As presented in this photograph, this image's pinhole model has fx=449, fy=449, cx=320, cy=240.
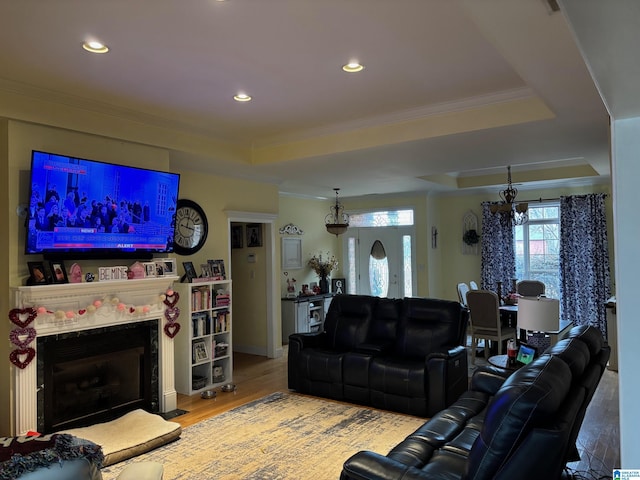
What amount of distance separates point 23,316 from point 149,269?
1130 millimetres

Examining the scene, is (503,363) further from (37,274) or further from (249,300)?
(249,300)

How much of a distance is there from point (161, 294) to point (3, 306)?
1.30 metres

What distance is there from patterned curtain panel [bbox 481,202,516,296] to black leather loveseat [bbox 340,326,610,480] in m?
5.55

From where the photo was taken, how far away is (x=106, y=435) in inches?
143

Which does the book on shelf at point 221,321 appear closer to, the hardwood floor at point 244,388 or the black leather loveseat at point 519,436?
the hardwood floor at point 244,388

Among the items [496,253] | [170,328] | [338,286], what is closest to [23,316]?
[170,328]

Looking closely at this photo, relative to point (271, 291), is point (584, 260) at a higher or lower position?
higher

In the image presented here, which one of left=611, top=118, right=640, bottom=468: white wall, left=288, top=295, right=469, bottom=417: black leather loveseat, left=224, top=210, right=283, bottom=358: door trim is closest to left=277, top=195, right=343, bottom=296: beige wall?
left=224, top=210, right=283, bottom=358: door trim

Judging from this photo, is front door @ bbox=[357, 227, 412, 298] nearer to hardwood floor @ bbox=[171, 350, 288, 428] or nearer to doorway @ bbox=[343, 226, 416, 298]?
doorway @ bbox=[343, 226, 416, 298]

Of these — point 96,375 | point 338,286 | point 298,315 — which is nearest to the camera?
point 96,375

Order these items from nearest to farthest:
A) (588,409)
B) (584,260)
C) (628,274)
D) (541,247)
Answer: (628,274), (588,409), (584,260), (541,247)

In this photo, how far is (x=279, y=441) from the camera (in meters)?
3.71

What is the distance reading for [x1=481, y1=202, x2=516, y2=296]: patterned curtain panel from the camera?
8.04 metres

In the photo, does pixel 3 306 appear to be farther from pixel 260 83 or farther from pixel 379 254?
pixel 379 254
